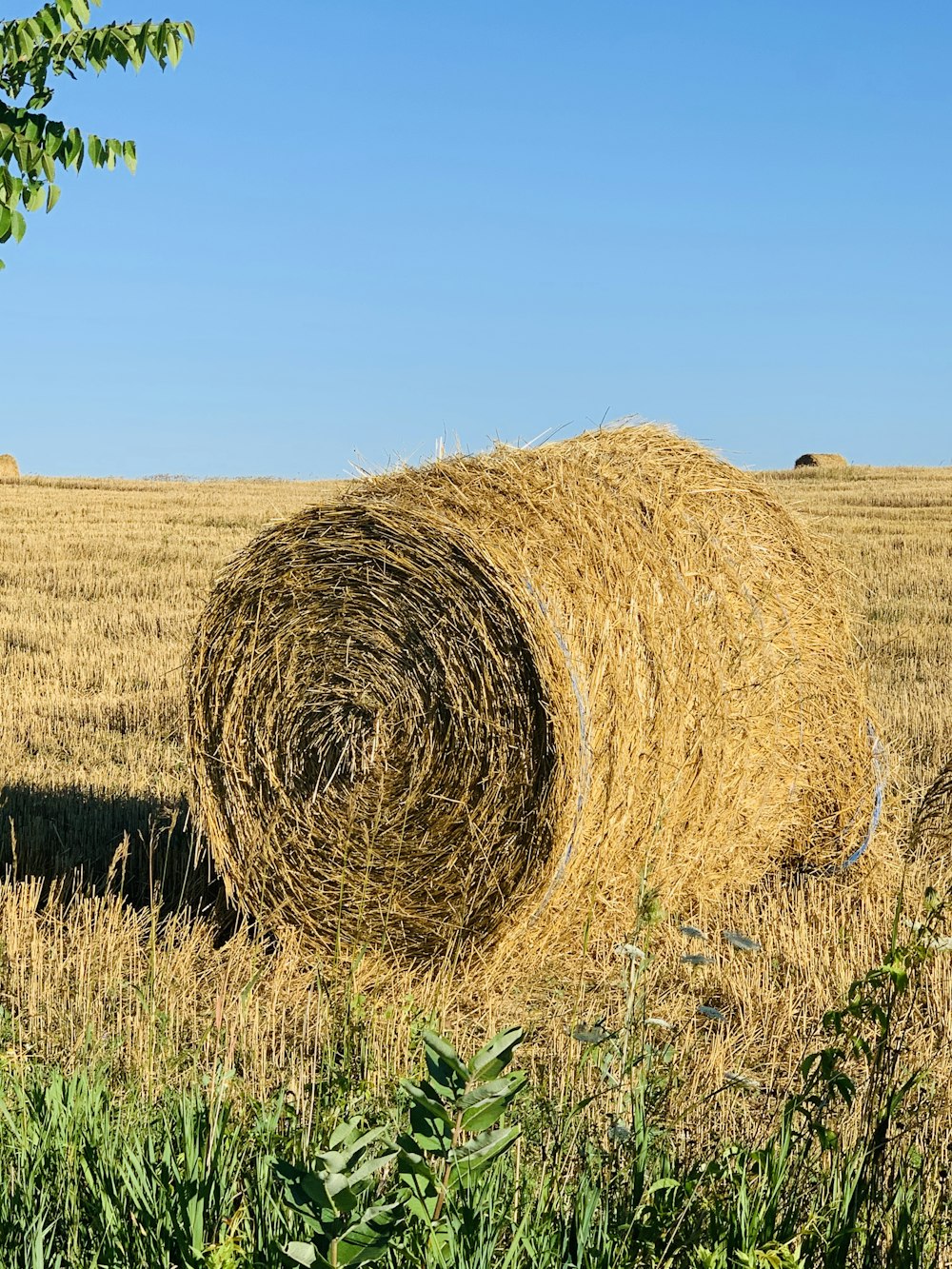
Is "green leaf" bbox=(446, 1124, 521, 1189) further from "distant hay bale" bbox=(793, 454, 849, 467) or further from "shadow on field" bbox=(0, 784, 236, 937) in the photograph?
"distant hay bale" bbox=(793, 454, 849, 467)

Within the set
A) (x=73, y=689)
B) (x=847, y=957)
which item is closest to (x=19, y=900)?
(x=847, y=957)

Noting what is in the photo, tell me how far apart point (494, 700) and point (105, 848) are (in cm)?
281

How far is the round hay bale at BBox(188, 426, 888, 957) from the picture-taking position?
515 cm

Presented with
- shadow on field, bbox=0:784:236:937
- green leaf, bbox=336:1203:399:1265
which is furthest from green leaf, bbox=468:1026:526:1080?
shadow on field, bbox=0:784:236:937

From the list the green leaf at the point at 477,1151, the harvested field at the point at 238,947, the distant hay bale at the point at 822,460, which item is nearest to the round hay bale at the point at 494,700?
the harvested field at the point at 238,947

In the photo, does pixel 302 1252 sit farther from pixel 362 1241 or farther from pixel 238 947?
pixel 238 947

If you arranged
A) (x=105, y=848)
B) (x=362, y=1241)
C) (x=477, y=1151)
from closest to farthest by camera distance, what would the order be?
1. (x=362, y=1241)
2. (x=477, y=1151)
3. (x=105, y=848)

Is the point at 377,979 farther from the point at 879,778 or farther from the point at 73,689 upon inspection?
the point at 73,689

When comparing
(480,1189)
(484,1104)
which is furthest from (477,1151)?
(480,1189)

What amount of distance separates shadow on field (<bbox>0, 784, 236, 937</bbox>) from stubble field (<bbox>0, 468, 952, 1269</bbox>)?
2 cm

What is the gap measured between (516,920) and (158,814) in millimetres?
3133

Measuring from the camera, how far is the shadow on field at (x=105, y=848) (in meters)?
6.35

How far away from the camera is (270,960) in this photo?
5.62 m

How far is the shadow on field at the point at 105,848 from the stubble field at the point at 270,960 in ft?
0.06
